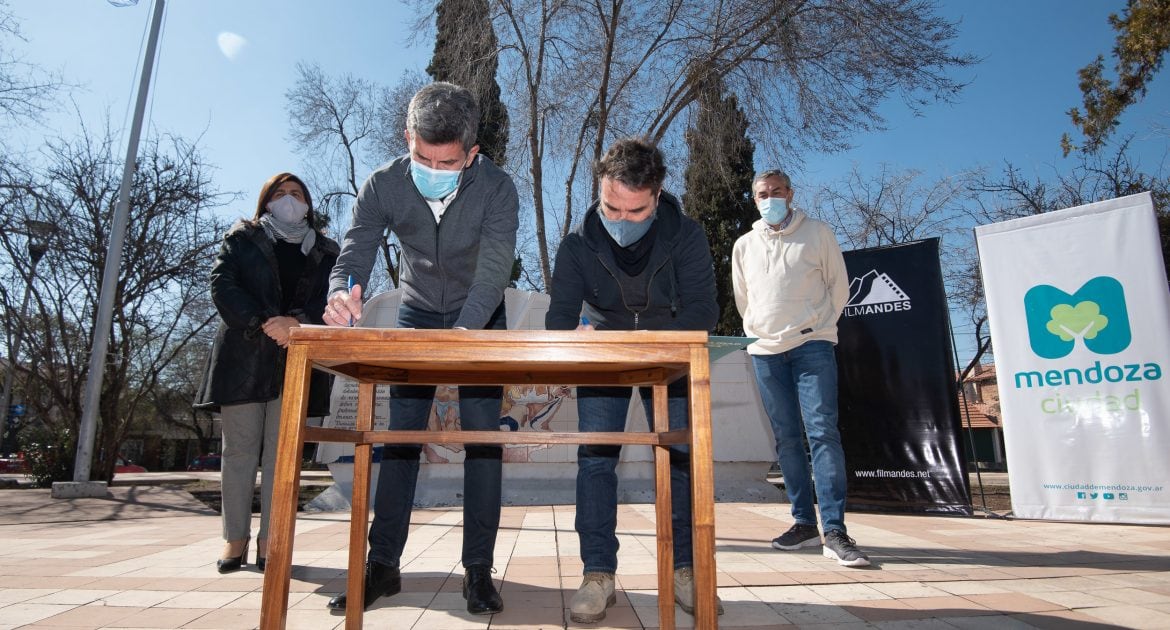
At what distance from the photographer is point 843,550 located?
2719 mm

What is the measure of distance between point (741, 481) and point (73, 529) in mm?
5941

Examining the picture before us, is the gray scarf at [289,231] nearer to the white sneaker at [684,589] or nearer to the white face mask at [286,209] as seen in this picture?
the white face mask at [286,209]

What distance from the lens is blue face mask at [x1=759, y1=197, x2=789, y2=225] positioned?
10.6 ft

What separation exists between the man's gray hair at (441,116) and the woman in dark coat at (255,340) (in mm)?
1221

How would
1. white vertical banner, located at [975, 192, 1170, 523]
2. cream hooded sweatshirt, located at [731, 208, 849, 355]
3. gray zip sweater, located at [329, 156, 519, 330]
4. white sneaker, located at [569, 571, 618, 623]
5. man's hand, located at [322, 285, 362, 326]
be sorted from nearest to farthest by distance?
1. man's hand, located at [322, 285, 362, 326]
2. white sneaker, located at [569, 571, 618, 623]
3. gray zip sweater, located at [329, 156, 519, 330]
4. cream hooded sweatshirt, located at [731, 208, 849, 355]
5. white vertical banner, located at [975, 192, 1170, 523]

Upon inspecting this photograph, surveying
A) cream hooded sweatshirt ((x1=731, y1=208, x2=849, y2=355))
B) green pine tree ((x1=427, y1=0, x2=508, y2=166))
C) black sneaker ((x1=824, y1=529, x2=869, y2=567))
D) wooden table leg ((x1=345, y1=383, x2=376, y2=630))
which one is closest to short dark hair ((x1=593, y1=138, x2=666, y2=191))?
wooden table leg ((x1=345, y1=383, x2=376, y2=630))

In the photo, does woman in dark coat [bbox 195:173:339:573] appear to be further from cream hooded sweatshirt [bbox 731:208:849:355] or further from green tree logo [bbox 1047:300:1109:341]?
green tree logo [bbox 1047:300:1109:341]

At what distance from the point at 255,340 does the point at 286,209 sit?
0.63 meters

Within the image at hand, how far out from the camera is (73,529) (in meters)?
4.80

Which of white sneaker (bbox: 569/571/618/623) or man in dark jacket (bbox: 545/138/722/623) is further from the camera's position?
man in dark jacket (bbox: 545/138/722/623)

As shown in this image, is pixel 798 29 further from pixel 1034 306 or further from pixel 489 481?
pixel 489 481

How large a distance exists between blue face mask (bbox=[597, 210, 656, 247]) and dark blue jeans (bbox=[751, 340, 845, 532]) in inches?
53.5

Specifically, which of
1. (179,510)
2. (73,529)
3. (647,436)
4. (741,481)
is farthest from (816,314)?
(179,510)

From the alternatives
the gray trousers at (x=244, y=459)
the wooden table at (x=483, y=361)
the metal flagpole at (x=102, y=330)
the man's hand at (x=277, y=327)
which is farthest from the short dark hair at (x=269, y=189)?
the metal flagpole at (x=102, y=330)
